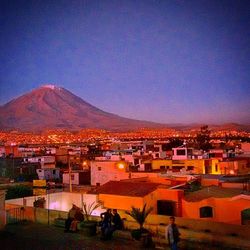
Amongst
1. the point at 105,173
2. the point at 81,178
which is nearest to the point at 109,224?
the point at 105,173

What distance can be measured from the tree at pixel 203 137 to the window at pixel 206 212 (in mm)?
25564

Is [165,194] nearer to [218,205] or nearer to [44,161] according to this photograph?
[218,205]

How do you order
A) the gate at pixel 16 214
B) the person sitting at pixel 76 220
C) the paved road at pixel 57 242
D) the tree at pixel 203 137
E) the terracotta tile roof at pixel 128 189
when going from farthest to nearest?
the tree at pixel 203 137
the terracotta tile roof at pixel 128 189
the gate at pixel 16 214
the person sitting at pixel 76 220
the paved road at pixel 57 242

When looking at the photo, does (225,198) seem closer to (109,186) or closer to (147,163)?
(109,186)

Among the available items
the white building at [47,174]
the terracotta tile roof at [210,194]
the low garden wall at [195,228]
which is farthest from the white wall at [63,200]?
the white building at [47,174]

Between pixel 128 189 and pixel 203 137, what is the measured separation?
2775 centimetres

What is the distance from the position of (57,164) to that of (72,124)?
98.2ft

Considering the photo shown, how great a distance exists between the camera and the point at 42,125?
52781mm

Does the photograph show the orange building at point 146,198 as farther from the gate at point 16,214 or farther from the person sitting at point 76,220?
the person sitting at point 76,220

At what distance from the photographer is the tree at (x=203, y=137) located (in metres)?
33.7

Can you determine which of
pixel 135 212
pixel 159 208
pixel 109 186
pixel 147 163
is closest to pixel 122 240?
pixel 135 212

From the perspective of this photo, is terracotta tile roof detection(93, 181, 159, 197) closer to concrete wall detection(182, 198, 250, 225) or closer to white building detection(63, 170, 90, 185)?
concrete wall detection(182, 198, 250, 225)

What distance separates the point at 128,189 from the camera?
354 inches

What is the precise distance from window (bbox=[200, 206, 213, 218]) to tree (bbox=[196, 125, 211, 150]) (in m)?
25.6
